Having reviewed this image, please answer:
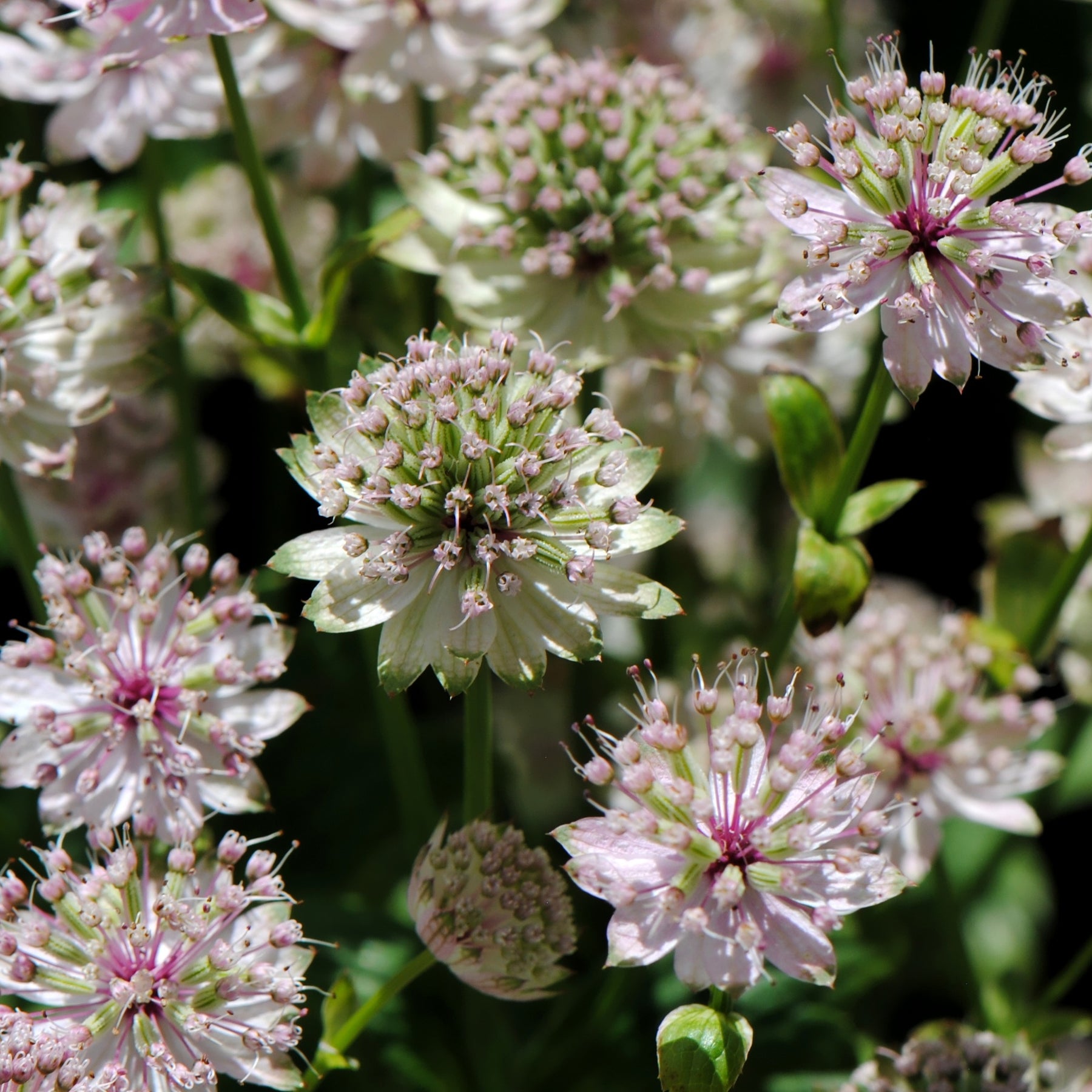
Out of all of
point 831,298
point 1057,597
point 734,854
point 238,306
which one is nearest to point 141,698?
point 238,306

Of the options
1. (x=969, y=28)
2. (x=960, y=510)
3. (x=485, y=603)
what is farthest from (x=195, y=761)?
(x=969, y=28)

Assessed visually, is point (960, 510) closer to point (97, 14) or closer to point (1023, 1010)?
point (1023, 1010)

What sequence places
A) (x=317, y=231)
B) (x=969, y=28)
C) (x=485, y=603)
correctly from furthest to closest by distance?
(x=969, y=28), (x=317, y=231), (x=485, y=603)

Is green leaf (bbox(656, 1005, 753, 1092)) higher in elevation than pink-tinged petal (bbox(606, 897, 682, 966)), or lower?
lower

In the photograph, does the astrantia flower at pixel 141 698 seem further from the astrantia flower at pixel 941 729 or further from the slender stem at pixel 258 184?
the astrantia flower at pixel 941 729

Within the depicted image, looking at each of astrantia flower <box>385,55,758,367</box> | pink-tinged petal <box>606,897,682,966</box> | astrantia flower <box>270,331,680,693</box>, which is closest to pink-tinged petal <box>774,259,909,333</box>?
astrantia flower <box>270,331,680,693</box>

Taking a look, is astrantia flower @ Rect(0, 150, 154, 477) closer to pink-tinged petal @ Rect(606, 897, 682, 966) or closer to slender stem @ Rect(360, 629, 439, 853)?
slender stem @ Rect(360, 629, 439, 853)
